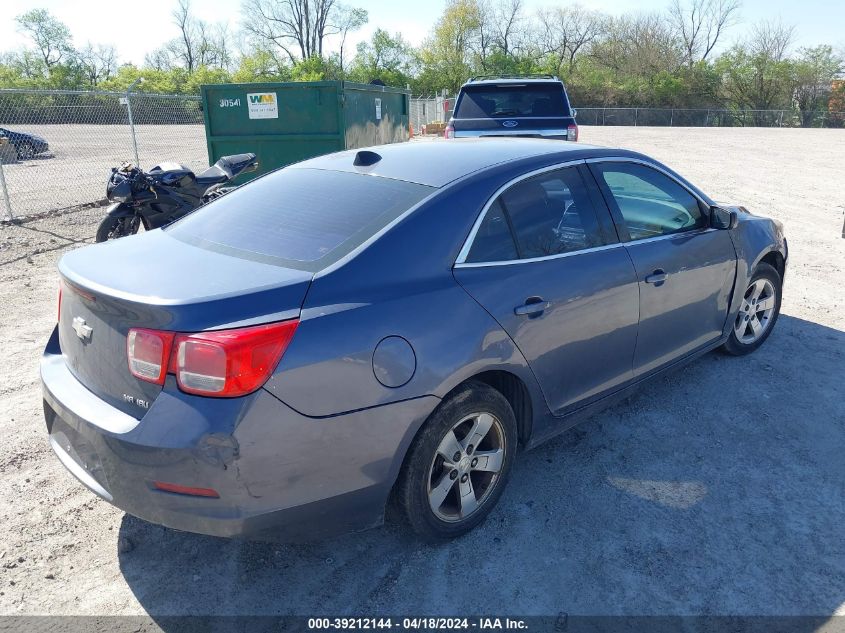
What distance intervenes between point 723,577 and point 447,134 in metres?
9.35

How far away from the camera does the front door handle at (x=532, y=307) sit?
2.90 metres

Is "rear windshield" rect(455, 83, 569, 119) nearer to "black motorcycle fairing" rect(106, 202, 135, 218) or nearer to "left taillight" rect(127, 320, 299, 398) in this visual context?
"black motorcycle fairing" rect(106, 202, 135, 218)

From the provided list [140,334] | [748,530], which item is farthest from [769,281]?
[140,334]

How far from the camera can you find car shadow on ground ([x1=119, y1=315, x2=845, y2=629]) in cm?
263

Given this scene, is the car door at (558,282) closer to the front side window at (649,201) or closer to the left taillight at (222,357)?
the front side window at (649,201)

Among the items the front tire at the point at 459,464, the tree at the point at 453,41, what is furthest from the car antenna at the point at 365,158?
the tree at the point at 453,41

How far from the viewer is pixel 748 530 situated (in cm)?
304

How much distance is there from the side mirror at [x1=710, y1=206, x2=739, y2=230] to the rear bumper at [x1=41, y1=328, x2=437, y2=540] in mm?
2554

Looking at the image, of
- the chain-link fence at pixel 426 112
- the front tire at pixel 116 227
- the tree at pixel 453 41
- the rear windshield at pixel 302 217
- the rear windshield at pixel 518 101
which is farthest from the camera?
the tree at pixel 453 41

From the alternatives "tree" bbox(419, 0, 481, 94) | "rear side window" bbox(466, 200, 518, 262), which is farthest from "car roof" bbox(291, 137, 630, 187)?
"tree" bbox(419, 0, 481, 94)

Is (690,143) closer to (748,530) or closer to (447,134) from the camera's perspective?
(447,134)

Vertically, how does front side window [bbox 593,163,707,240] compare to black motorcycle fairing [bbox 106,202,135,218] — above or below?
above

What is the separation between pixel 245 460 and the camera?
2203 millimetres

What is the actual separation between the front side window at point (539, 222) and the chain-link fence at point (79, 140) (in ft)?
27.9
